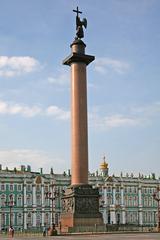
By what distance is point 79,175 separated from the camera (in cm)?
4609

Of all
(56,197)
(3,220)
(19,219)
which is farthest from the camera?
(19,219)

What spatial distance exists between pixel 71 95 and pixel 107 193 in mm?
70406

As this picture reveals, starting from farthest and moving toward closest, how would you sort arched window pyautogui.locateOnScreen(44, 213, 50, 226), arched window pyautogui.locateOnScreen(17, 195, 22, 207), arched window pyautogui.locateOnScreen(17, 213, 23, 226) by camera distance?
arched window pyautogui.locateOnScreen(44, 213, 50, 226) < arched window pyautogui.locateOnScreen(17, 195, 22, 207) < arched window pyautogui.locateOnScreen(17, 213, 23, 226)

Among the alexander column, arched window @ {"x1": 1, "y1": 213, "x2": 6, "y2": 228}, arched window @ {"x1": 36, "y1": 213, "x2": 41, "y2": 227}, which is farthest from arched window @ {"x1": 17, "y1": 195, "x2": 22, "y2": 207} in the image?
the alexander column

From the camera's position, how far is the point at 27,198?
4161 inches

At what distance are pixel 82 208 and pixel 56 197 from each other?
52.7 m

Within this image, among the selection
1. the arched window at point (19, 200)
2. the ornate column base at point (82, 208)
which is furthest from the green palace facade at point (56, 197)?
the ornate column base at point (82, 208)

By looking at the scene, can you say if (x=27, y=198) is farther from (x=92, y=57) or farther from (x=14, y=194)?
(x=92, y=57)

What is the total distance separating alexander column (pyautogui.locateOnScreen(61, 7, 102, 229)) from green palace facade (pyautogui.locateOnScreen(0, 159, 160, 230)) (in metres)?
48.1

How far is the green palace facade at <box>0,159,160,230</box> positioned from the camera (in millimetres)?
103625

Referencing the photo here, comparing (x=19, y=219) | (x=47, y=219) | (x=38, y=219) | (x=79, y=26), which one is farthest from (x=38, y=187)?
(x=79, y=26)

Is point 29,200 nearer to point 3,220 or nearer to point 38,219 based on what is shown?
point 38,219

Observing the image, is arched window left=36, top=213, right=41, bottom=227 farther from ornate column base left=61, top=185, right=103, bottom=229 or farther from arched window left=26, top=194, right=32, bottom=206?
ornate column base left=61, top=185, right=103, bottom=229

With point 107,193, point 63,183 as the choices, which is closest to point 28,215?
point 63,183
